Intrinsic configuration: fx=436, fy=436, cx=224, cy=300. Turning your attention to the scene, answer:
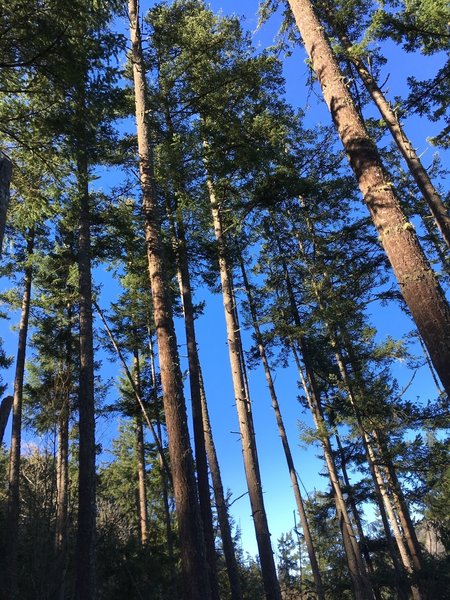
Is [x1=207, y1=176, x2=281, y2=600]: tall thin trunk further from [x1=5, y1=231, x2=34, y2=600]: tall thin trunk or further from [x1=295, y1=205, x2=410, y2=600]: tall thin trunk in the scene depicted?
[x1=5, y1=231, x2=34, y2=600]: tall thin trunk

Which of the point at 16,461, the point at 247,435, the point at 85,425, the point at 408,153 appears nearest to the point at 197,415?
the point at 247,435

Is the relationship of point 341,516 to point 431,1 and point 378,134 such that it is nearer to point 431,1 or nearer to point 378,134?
point 378,134

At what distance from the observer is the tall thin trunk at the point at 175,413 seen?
605 cm

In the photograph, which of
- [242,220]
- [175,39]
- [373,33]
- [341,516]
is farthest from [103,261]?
[341,516]

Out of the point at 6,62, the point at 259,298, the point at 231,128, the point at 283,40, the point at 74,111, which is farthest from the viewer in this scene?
the point at 259,298

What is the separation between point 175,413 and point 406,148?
379 inches

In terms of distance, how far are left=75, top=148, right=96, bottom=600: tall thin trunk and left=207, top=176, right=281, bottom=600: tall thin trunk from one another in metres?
3.57

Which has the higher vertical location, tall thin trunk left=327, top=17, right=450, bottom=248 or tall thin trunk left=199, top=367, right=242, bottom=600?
tall thin trunk left=327, top=17, right=450, bottom=248

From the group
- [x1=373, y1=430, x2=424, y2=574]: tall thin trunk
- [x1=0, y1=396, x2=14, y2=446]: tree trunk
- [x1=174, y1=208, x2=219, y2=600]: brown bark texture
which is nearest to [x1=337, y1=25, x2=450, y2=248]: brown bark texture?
[x1=174, y1=208, x2=219, y2=600]: brown bark texture

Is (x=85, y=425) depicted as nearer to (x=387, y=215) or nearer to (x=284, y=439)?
(x=284, y=439)

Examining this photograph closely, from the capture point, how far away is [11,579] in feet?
33.2

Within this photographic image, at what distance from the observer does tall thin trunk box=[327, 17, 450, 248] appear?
1160 cm

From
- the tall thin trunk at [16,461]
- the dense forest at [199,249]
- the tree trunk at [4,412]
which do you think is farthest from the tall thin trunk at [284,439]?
the tree trunk at [4,412]

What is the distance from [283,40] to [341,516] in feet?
42.3
